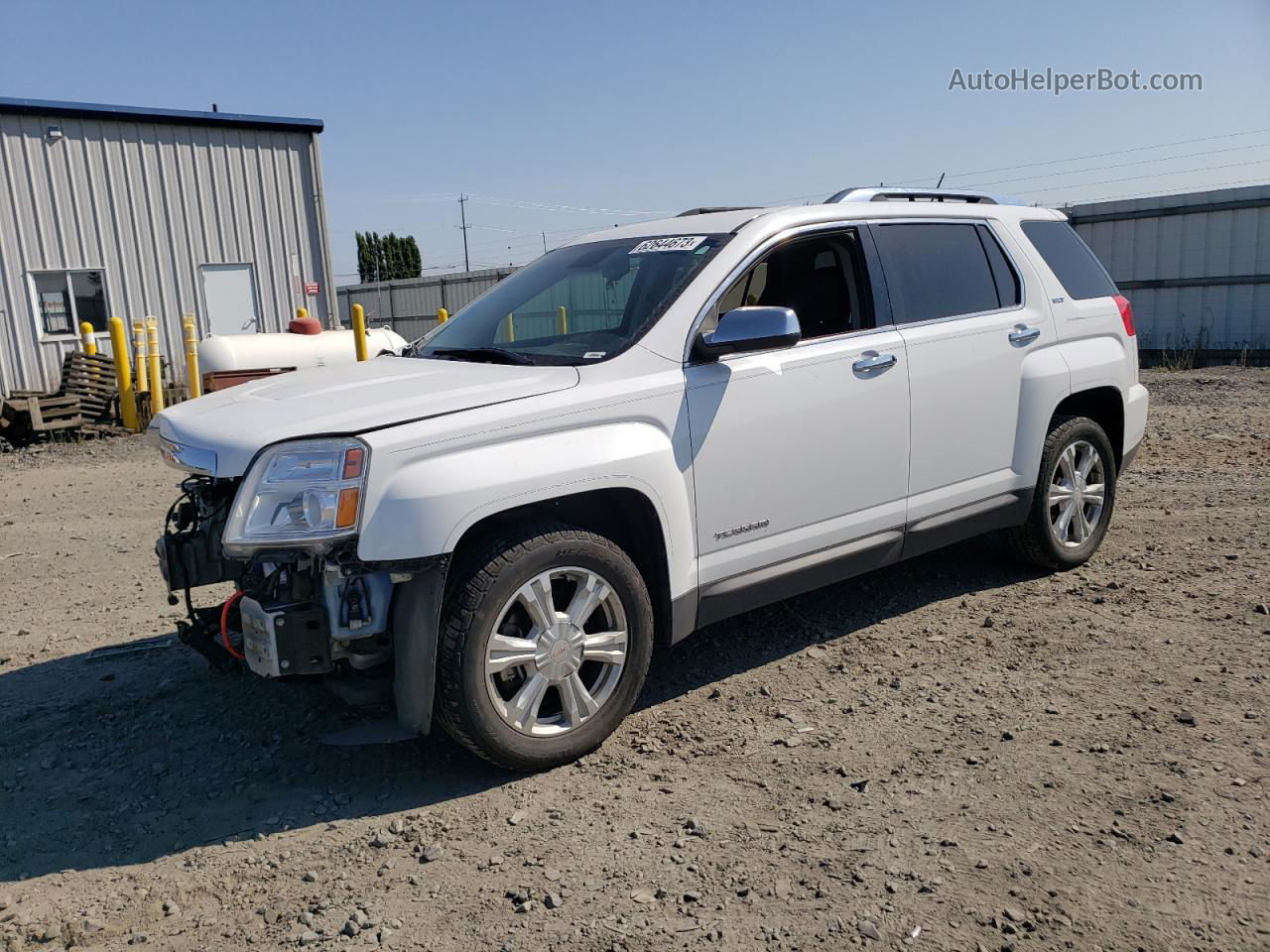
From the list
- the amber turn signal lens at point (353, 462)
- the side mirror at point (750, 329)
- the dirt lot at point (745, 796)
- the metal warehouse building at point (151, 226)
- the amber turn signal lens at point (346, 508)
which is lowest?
the dirt lot at point (745, 796)

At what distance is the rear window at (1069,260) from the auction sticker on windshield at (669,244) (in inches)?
85.5

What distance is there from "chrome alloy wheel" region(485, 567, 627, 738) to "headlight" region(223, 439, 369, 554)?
627 millimetres

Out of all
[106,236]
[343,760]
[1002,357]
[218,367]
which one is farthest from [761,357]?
[106,236]

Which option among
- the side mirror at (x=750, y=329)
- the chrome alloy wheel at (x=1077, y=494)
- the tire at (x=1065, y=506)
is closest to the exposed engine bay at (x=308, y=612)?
the side mirror at (x=750, y=329)

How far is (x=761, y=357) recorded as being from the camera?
160 inches

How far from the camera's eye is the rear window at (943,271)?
4.70 m

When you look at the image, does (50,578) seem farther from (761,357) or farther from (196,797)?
(761,357)

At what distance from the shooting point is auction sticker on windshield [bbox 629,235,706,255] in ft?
14.0

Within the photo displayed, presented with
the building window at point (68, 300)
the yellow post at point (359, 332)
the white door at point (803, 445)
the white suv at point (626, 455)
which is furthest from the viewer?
the building window at point (68, 300)

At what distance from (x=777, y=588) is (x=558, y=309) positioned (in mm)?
1556

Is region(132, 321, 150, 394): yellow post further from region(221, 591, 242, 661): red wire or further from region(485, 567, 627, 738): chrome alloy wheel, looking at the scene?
region(485, 567, 627, 738): chrome alloy wheel

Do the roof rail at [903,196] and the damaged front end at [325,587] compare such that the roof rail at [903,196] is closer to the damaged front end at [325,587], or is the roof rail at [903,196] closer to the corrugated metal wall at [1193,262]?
the damaged front end at [325,587]

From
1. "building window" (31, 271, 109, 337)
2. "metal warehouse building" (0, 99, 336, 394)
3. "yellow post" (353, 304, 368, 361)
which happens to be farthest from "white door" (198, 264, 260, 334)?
"yellow post" (353, 304, 368, 361)

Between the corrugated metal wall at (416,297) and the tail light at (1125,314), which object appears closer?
the tail light at (1125,314)
